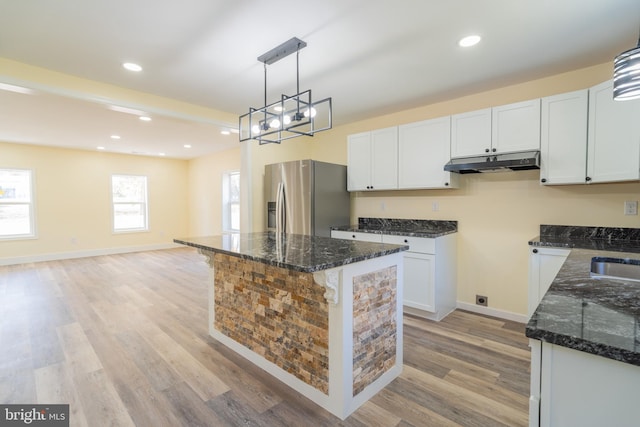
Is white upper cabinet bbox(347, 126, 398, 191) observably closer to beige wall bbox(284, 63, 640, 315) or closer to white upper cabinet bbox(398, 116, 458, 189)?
white upper cabinet bbox(398, 116, 458, 189)

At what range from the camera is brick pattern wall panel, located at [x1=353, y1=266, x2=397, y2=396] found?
1843 millimetres

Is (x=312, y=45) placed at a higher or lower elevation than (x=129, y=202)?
higher

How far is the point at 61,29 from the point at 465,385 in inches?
150

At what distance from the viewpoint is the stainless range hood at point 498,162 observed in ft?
8.73

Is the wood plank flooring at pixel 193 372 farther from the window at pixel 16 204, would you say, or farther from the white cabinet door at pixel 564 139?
the window at pixel 16 204

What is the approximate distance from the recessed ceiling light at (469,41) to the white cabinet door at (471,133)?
2.92 feet

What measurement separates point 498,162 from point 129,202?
808cm

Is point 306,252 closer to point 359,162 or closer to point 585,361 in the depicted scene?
point 585,361

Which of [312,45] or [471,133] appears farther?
[471,133]

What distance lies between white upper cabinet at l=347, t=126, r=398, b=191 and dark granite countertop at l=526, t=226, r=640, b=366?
2352 mm

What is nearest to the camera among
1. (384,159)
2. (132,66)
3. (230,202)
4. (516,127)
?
(132,66)

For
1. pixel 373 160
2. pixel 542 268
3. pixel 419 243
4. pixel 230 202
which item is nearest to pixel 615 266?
pixel 542 268

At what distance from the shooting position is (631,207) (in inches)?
102

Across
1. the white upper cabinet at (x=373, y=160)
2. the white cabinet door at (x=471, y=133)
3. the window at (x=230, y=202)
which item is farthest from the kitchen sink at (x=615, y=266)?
the window at (x=230, y=202)
